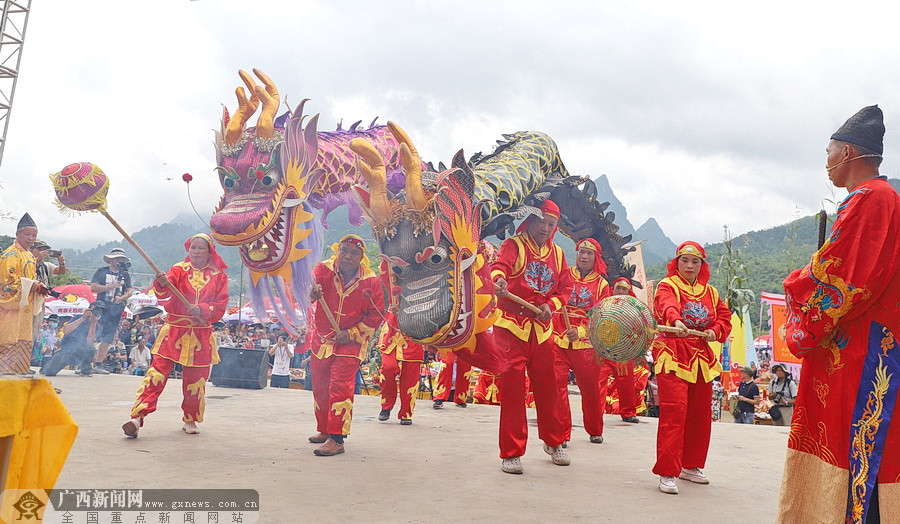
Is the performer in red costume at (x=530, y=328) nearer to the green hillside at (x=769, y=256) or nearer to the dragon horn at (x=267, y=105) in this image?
the dragon horn at (x=267, y=105)

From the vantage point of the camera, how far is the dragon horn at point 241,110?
6117 millimetres

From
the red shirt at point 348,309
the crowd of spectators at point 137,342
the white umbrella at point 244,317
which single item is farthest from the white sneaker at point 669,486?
the white umbrella at point 244,317

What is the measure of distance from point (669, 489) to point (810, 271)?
2.17 meters

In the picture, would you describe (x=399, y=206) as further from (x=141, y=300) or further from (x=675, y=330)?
(x=141, y=300)

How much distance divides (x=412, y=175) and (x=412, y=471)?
7.05 feet

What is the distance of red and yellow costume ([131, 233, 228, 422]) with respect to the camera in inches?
245

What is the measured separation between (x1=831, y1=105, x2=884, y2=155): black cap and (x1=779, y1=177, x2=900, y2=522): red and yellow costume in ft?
0.77

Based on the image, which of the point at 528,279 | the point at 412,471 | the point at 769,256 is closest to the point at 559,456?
the point at 412,471

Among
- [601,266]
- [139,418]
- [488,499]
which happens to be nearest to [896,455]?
[488,499]

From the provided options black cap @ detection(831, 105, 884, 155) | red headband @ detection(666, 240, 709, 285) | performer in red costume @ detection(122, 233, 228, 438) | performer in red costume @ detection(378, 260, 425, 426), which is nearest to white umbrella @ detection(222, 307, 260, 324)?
performer in red costume @ detection(378, 260, 425, 426)

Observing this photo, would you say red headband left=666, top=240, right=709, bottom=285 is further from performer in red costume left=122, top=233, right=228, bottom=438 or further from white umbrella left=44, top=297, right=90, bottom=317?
white umbrella left=44, top=297, right=90, bottom=317

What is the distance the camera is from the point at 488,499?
418 centimetres

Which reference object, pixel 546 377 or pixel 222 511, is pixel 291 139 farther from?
pixel 222 511

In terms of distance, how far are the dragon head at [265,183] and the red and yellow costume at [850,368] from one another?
431 centimetres
